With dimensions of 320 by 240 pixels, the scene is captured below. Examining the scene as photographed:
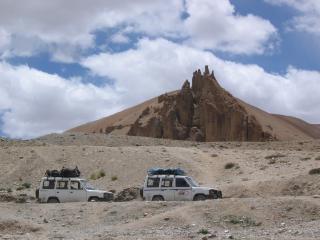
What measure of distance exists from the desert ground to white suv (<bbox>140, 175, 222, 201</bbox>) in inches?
101

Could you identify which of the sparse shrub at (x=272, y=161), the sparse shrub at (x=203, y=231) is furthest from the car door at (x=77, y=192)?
the sparse shrub at (x=272, y=161)

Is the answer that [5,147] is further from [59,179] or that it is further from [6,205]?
[6,205]

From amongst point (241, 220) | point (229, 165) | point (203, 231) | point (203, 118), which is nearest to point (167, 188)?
point (241, 220)

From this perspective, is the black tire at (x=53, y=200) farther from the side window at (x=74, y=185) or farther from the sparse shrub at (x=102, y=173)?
the sparse shrub at (x=102, y=173)

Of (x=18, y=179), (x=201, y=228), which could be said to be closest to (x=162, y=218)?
(x=201, y=228)

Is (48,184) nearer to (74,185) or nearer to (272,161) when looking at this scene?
(74,185)

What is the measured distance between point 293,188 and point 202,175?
12829 mm

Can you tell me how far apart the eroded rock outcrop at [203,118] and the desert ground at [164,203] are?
28.1 m

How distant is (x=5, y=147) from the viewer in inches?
2480

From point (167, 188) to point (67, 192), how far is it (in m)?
5.66

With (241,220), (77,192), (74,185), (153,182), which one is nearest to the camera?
(241,220)

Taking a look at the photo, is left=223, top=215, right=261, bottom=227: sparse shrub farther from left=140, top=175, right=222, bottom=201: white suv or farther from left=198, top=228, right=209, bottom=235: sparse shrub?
left=140, top=175, right=222, bottom=201: white suv

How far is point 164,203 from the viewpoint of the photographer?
27188 mm

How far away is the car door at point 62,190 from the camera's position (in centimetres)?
3412
